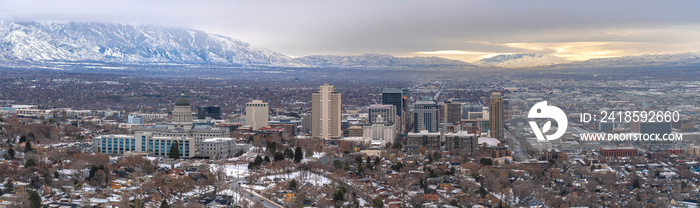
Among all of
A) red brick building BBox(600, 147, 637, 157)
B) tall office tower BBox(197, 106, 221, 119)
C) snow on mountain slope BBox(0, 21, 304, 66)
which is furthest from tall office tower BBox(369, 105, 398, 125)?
snow on mountain slope BBox(0, 21, 304, 66)

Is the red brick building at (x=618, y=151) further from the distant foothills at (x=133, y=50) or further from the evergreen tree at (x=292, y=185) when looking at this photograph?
the distant foothills at (x=133, y=50)

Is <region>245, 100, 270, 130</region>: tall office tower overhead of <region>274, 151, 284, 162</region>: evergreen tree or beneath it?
overhead

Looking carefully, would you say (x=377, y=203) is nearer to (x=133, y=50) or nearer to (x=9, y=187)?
(x=9, y=187)

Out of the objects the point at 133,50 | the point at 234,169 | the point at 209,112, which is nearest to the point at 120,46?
the point at 133,50

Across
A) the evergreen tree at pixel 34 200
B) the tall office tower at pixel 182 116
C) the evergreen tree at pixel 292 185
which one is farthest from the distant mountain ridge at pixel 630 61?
the evergreen tree at pixel 34 200

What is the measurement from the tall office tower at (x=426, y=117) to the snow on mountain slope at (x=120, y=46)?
2796 inches

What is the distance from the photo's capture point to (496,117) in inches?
2128

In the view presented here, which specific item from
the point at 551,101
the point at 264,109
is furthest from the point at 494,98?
the point at 264,109

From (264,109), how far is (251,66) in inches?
Result: 3170

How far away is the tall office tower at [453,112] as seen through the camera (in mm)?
59834
